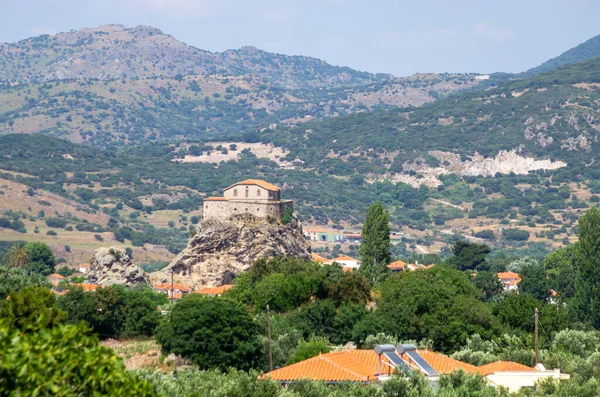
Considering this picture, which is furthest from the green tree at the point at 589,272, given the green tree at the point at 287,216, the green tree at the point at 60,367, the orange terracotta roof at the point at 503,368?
the green tree at the point at 60,367

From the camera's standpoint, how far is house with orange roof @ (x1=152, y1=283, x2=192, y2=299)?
96938 mm

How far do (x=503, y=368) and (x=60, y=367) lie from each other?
28.9 meters

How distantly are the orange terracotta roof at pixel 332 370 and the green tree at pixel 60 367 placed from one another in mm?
20926

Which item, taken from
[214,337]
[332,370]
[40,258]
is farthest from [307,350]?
[40,258]

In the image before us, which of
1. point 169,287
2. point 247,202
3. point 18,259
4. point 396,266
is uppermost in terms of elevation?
point 247,202

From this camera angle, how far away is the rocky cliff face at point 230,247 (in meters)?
97.3

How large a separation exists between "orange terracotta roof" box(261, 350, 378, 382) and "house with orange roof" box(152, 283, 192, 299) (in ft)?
165

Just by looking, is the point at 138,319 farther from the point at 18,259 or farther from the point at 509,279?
the point at 509,279

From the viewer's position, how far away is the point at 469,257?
5399 inches

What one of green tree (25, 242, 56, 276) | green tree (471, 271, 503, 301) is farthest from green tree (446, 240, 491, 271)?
green tree (25, 242, 56, 276)

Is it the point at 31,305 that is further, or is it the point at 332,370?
the point at 31,305

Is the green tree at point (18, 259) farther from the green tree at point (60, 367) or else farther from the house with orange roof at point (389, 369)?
the green tree at point (60, 367)

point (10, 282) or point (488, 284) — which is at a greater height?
point (10, 282)

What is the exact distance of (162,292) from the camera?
Result: 94688 millimetres
